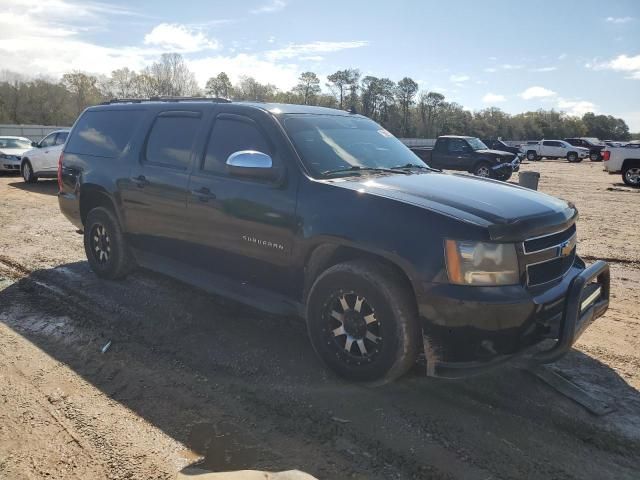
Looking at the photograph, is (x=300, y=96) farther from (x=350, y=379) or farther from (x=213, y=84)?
(x=350, y=379)

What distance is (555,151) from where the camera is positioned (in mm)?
42594

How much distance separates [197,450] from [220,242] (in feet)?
6.12

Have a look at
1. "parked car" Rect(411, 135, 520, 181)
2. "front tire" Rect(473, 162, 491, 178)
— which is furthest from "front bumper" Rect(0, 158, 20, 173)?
"front tire" Rect(473, 162, 491, 178)

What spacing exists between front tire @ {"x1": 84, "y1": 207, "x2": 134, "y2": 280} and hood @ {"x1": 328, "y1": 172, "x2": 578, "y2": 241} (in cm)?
300

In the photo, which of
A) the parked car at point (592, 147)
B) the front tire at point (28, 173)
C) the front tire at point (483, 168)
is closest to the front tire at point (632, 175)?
the front tire at point (483, 168)

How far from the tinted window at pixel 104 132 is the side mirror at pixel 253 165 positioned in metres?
2.08

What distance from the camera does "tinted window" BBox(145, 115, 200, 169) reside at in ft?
15.6

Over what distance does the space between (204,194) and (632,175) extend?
1900cm

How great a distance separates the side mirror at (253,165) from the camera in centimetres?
389

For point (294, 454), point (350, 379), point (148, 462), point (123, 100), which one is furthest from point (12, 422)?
point (123, 100)

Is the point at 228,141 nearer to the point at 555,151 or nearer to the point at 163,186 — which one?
the point at 163,186

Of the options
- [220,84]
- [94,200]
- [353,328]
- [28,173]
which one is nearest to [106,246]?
[94,200]

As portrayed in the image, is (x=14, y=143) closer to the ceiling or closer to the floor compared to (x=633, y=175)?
closer to the ceiling

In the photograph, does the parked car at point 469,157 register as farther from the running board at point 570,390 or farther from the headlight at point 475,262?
the headlight at point 475,262
